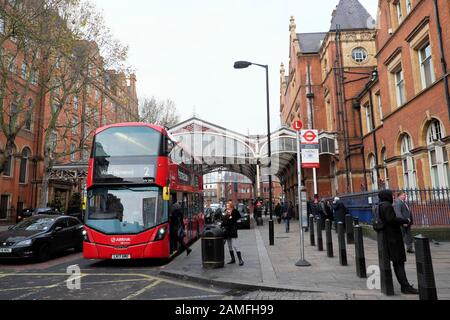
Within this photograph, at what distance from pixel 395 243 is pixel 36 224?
11.4 m

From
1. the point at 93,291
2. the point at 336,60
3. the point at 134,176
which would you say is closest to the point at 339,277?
the point at 93,291

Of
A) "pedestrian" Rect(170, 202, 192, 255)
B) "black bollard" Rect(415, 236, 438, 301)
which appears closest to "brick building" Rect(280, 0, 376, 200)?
"pedestrian" Rect(170, 202, 192, 255)

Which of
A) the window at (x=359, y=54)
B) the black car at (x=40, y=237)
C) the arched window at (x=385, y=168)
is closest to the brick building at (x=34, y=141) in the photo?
the black car at (x=40, y=237)

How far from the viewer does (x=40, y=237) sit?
11375 mm

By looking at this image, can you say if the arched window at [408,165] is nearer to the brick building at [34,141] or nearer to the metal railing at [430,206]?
the metal railing at [430,206]

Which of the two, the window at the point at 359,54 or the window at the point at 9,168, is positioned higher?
the window at the point at 359,54

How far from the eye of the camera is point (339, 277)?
24.6ft

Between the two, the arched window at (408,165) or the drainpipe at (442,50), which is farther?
the arched window at (408,165)

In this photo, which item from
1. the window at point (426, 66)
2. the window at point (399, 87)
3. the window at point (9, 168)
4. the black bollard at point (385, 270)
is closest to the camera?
the black bollard at point (385, 270)

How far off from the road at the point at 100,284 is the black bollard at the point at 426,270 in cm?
306

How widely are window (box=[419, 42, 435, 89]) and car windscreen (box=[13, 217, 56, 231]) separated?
53.5 ft

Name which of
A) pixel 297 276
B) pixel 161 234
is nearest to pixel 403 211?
pixel 297 276

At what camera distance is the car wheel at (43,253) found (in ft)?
37.1
